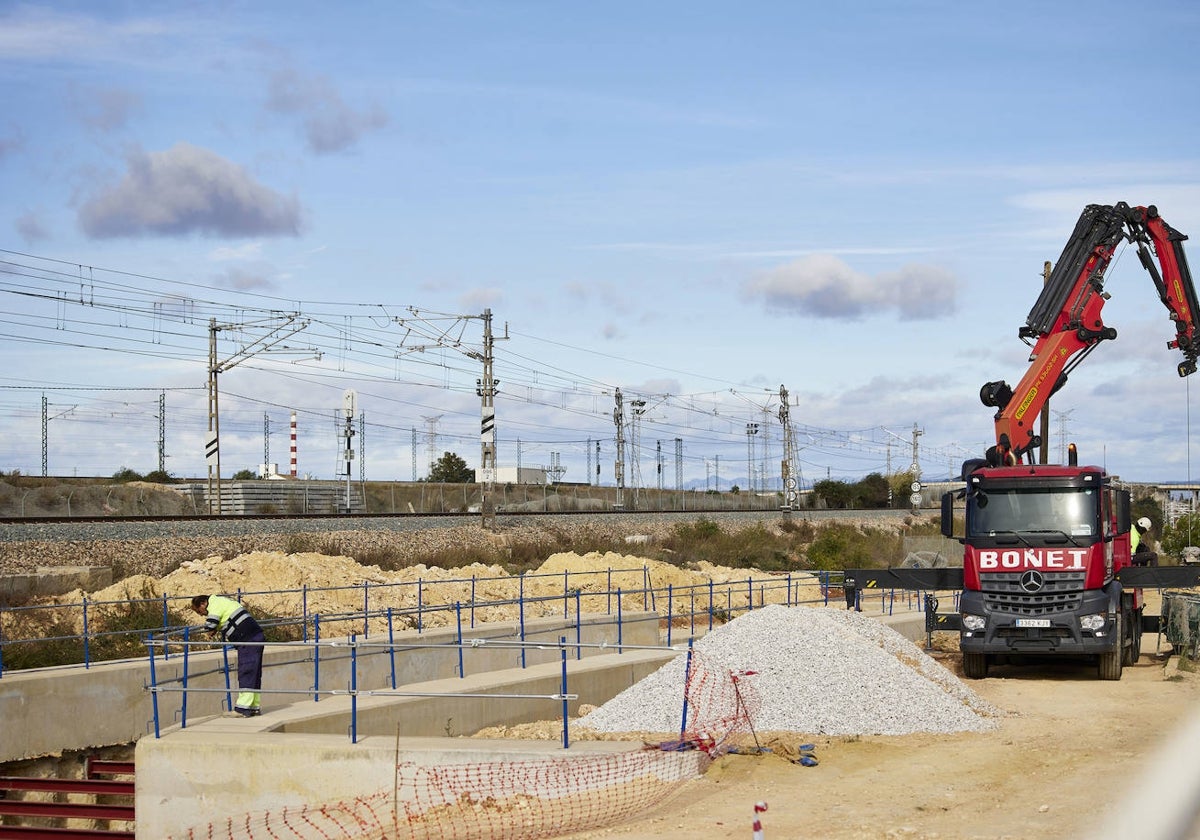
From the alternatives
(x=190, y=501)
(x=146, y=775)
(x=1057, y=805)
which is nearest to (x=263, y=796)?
(x=146, y=775)

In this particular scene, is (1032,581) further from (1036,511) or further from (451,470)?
(451,470)

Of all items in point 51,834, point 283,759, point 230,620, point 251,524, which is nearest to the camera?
point 283,759

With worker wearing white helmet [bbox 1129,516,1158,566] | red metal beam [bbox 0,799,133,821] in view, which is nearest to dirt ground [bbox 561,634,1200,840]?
worker wearing white helmet [bbox 1129,516,1158,566]

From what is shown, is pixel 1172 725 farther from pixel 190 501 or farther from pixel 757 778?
pixel 190 501

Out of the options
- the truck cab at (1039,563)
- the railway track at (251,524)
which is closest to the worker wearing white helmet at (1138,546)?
the truck cab at (1039,563)

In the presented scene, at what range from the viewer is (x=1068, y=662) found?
2188 centimetres

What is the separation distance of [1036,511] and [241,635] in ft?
38.1

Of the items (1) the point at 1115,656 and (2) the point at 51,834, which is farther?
(1) the point at 1115,656

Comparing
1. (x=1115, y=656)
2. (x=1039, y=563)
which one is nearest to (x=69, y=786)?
(x=1039, y=563)

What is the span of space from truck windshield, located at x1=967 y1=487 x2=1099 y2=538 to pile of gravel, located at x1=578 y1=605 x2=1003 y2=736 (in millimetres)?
2366

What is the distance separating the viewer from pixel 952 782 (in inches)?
484

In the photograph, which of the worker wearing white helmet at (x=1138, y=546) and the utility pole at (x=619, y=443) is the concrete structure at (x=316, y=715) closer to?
the worker wearing white helmet at (x=1138, y=546)

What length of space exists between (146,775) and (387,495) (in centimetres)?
7563

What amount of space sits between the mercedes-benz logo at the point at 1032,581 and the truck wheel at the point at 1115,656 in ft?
4.08
